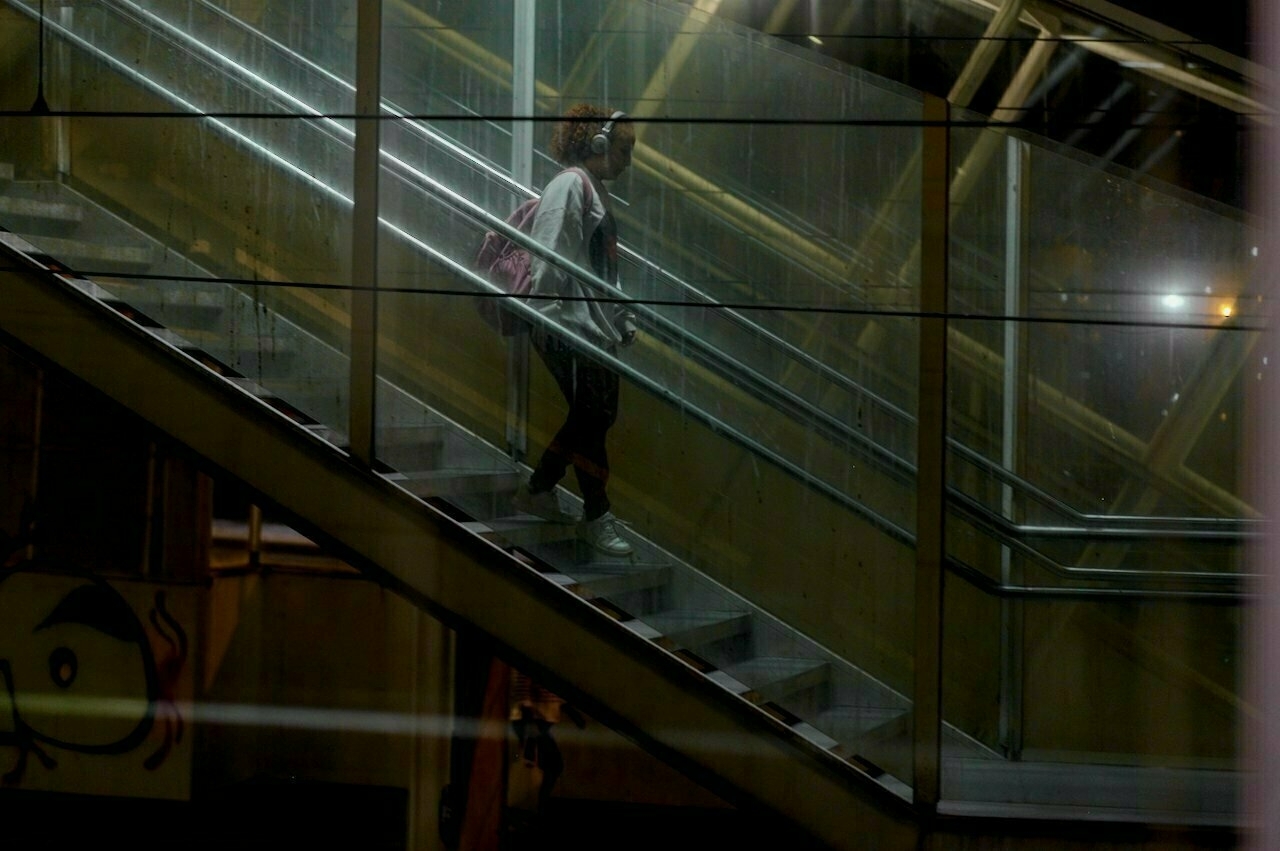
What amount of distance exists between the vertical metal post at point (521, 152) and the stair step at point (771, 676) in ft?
3.04

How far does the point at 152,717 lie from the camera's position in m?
5.45

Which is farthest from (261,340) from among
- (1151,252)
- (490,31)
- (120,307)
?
(1151,252)

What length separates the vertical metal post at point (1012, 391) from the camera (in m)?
3.90

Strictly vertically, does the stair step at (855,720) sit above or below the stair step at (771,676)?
below

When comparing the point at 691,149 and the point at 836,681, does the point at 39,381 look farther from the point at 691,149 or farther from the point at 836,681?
the point at 836,681

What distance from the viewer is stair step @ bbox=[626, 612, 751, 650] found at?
3.81 m

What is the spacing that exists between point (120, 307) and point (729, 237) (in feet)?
6.30

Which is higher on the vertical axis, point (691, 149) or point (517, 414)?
point (691, 149)

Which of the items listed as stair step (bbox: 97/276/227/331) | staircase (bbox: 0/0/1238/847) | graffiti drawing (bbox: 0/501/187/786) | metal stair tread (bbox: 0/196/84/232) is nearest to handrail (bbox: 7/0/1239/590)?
staircase (bbox: 0/0/1238/847)

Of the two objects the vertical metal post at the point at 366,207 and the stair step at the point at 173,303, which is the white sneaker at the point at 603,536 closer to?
the vertical metal post at the point at 366,207

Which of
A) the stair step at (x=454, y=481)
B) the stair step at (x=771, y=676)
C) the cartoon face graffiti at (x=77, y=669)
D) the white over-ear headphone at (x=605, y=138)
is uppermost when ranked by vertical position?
the white over-ear headphone at (x=605, y=138)

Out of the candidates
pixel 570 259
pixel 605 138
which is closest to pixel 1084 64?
pixel 605 138

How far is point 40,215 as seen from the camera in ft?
13.9

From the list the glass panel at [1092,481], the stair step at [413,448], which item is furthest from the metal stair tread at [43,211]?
the glass panel at [1092,481]
